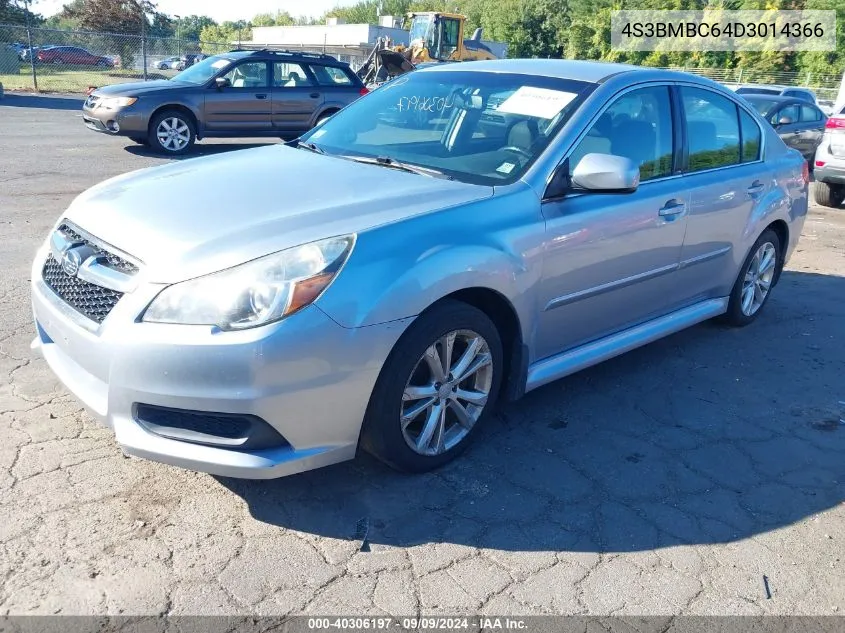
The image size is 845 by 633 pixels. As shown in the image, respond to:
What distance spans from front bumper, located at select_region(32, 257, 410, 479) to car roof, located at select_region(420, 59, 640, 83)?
2.01 meters

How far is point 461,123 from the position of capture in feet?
13.5

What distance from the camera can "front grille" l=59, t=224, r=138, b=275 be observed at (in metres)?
2.86

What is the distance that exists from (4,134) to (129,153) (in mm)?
2695

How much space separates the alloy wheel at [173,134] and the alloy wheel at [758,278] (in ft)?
31.1

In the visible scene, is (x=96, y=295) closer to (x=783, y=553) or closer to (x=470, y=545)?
(x=470, y=545)

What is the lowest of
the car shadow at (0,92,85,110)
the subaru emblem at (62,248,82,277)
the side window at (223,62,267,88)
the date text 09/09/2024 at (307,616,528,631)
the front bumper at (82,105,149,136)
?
the date text 09/09/2024 at (307,616,528,631)

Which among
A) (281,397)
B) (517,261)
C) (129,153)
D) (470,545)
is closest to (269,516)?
(281,397)

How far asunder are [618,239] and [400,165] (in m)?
1.18

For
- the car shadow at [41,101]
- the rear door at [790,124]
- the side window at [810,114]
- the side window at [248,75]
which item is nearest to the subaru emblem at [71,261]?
the side window at [248,75]

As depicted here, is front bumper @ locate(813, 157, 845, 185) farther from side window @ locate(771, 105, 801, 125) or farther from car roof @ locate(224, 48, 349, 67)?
car roof @ locate(224, 48, 349, 67)

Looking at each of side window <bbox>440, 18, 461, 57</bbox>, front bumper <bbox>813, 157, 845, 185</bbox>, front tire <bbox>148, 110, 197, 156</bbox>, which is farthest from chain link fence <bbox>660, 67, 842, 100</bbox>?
front tire <bbox>148, 110, 197, 156</bbox>

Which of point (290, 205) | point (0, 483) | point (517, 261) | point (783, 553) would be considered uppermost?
point (290, 205)

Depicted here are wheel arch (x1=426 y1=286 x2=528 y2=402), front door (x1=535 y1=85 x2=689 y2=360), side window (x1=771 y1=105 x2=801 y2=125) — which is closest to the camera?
wheel arch (x1=426 y1=286 x2=528 y2=402)

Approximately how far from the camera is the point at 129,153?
12.0 m
